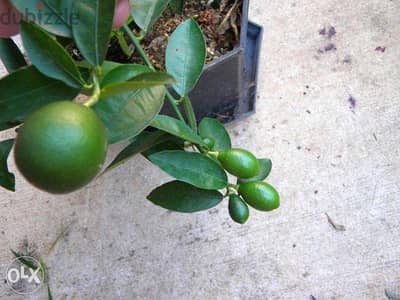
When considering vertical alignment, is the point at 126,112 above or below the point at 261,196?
above

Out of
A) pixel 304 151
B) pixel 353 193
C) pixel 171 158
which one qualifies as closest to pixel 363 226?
pixel 353 193

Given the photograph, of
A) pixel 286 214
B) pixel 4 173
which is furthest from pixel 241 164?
pixel 286 214

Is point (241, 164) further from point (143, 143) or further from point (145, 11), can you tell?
point (145, 11)

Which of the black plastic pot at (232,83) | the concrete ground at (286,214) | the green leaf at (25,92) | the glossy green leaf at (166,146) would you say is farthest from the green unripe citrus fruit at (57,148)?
the concrete ground at (286,214)

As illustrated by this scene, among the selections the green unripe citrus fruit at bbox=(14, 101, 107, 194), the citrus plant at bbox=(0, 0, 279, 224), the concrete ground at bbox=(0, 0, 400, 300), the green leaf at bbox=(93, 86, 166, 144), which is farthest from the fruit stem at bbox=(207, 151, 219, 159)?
the concrete ground at bbox=(0, 0, 400, 300)

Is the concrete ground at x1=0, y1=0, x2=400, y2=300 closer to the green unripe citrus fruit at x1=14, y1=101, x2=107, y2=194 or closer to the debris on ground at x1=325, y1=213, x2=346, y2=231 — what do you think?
the debris on ground at x1=325, y1=213, x2=346, y2=231

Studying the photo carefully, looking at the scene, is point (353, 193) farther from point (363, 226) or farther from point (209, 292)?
point (209, 292)
